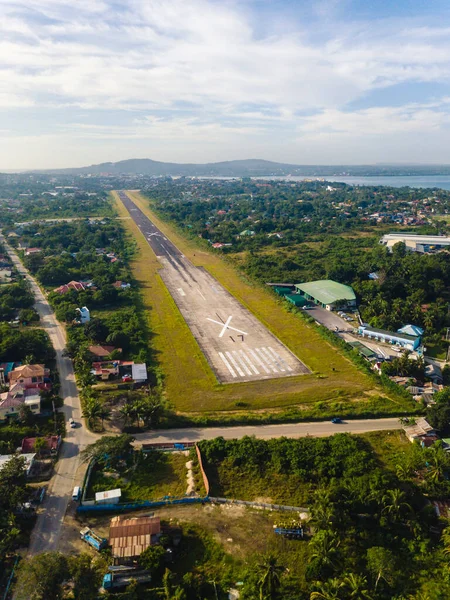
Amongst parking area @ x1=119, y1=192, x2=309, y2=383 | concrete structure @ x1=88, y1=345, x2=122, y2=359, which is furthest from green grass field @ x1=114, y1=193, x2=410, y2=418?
concrete structure @ x1=88, y1=345, x2=122, y2=359

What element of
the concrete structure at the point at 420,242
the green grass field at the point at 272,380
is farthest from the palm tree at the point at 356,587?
the concrete structure at the point at 420,242

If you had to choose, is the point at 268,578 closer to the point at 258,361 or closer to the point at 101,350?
the point at 258,361

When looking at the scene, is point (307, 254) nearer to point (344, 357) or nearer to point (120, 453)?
point (344, 357)

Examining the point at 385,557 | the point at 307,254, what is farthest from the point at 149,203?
the point at 385,557

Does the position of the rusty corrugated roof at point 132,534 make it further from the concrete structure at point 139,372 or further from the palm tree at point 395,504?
the concrete structure at point 139,372

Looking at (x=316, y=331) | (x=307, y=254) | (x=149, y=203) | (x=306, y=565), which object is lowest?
(x=306, y=565)
